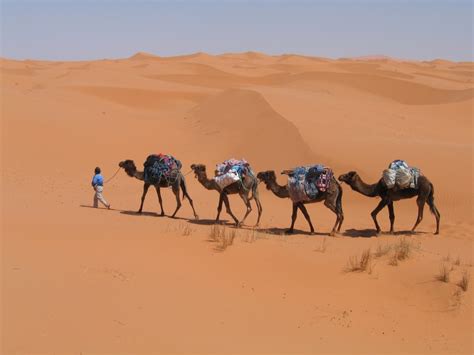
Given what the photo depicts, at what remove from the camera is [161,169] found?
49.8ft

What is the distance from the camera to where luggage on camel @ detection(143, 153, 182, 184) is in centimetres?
1518

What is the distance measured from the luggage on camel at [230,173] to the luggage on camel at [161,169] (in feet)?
4.06

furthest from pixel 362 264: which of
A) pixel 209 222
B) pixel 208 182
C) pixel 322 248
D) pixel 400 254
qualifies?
pixel 209 222

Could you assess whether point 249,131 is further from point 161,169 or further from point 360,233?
point 360,233

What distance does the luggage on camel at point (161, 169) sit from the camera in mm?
15180

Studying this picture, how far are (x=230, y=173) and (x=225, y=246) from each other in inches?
137

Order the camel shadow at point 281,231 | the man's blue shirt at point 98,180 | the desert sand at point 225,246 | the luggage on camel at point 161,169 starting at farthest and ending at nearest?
1. the man's blue shirt at point 98,180
2. the luggage on camel at point 161,169
3. the camel shadow at point 281,231
4. the desert sand at point 225,246

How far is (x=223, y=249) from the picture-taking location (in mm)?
10961

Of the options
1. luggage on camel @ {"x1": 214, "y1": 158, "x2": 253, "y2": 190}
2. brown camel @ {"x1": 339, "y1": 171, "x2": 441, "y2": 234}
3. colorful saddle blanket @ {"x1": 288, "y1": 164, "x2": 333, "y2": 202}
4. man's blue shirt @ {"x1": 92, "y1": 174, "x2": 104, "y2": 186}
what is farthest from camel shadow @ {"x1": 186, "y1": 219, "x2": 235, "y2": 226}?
brown camel @ {"x1": 339, "y1": 171, "x2": 441, "y2": 234}

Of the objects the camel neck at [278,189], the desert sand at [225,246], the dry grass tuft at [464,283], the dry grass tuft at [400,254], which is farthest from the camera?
the camel neck at [278,189]

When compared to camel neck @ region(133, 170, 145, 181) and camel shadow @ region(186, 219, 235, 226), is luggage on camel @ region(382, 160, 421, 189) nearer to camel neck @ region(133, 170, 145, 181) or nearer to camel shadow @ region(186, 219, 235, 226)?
camel shadow @ region(186, 219, 235, 226)

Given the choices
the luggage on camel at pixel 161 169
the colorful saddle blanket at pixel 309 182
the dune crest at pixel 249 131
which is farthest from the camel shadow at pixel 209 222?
the dune crest at pixel 249 131

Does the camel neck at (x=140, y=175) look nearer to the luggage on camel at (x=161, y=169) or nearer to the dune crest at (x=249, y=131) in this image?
the luggage on camel at (x=161, y=169)

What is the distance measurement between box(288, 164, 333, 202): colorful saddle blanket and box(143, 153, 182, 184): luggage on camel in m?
3.05
